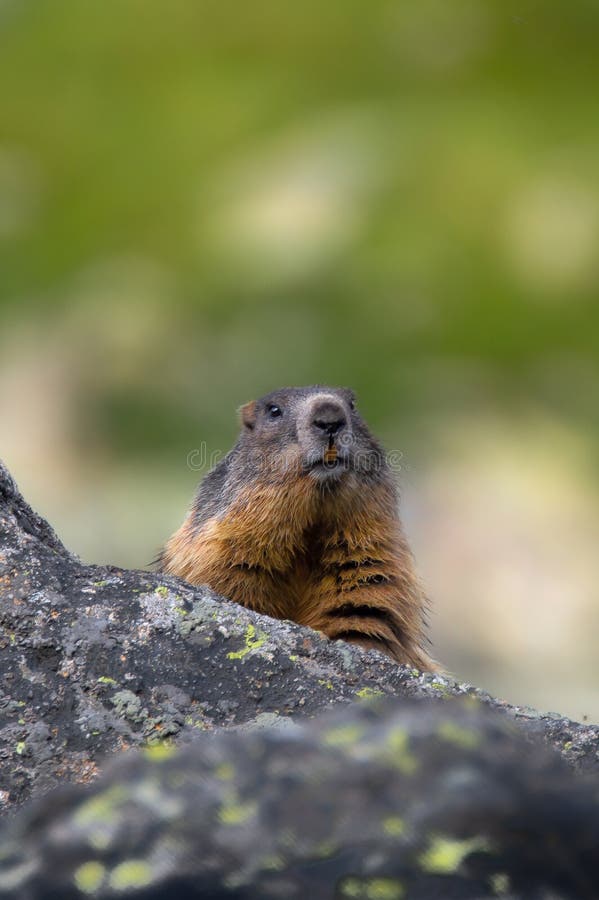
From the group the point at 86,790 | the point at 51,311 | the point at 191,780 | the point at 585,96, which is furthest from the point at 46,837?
the point at 585,96

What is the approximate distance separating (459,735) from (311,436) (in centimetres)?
465

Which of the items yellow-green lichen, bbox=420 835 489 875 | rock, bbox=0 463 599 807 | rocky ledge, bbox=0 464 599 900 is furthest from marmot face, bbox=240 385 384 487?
yellow-green lichen, bbox=420 835 489 875

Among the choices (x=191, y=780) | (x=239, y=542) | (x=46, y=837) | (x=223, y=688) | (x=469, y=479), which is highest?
(x=469, y=479)

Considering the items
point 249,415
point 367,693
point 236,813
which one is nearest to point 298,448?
point 249,415

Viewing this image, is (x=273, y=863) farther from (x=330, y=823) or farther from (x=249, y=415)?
(x=249, y=415)

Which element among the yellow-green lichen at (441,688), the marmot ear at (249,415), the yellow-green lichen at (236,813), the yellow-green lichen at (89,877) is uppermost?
the marmot ear at (249,415)

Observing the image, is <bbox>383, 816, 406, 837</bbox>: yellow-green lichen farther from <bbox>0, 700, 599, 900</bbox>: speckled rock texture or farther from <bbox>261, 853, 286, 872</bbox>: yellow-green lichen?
<bbox>261, 853, 286, 872</bbox>: yellow-green lichen

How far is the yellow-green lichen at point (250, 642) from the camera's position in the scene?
15.4ft

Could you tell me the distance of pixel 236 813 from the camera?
2814 mm

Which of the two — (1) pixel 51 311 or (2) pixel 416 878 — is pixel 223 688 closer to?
(2) pixel 416 878

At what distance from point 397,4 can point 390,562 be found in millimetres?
35574

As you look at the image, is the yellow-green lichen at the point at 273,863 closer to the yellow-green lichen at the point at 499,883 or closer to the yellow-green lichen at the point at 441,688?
the yellow-green lichen at the point at 499,883

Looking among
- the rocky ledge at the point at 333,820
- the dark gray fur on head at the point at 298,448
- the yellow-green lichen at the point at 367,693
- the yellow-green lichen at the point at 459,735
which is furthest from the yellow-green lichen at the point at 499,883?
the dark gray fur on head at the point at 298,448

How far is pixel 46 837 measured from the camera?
9.45ft
